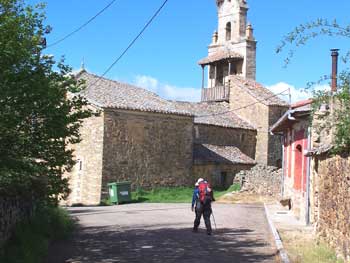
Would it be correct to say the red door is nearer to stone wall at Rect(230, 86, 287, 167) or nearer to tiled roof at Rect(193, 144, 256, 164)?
tiled roof at Rect(193, 144, 256, 164)

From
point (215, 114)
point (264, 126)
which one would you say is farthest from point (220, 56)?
point (264, 126)

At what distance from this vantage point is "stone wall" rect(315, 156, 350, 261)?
883 centimetres

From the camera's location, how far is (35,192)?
467 inches

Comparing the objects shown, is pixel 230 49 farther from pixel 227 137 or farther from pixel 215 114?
pixel 227 137

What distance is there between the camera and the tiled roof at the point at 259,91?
3681 cm

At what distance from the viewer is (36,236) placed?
1084cm

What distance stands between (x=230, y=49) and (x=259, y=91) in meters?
A: 8.57

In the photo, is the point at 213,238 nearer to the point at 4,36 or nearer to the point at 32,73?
the point at 32,73

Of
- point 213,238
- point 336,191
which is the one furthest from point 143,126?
point 336,191

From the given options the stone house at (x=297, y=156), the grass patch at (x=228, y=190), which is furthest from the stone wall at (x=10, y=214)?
the grass patch at (x=228, y=190)

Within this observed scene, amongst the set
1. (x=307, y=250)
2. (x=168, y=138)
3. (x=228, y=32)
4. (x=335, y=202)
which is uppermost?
(x=228, y=32)

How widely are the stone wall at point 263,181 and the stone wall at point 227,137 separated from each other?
168 inches

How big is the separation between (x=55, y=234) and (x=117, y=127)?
13.8m

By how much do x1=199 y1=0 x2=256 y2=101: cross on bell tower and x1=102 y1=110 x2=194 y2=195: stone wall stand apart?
41.7 ft
